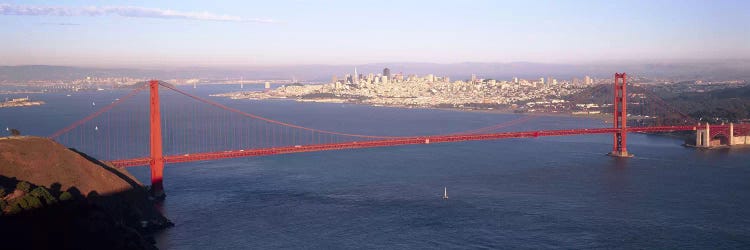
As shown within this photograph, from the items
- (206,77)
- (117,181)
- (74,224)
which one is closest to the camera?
(74,224)

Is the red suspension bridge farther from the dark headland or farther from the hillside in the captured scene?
the dark headland

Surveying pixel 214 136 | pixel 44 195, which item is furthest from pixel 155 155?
pixel 214 136

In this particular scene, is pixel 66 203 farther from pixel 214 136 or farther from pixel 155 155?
pixel 214 136

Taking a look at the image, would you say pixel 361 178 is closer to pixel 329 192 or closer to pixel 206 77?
pixel 329 192

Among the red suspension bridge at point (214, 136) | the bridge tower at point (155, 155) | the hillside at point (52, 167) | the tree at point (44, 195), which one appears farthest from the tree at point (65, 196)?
the red suspension bridge at point (214, 136)

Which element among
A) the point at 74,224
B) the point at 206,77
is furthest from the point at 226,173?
the point at 206,77

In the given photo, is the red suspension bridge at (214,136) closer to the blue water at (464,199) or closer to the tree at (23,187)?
the blue water at (464,199)
